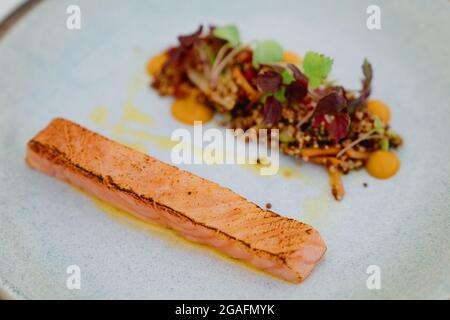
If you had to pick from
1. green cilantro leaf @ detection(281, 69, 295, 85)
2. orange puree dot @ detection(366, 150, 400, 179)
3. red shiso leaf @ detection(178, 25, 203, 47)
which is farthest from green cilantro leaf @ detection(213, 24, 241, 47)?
orange puree dot @ detection(366, 150, 400, 179)

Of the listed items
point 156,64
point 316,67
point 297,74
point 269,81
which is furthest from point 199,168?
point 156,64

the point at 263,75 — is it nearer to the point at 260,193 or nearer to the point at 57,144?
the point at 260,193

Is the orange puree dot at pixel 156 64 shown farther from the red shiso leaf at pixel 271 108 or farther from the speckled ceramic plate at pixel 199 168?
the red shiso leaf at pixel 271 108

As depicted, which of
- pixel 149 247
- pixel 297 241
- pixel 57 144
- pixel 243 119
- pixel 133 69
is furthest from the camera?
pixel 133 69

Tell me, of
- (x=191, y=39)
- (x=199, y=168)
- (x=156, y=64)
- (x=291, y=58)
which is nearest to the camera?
(x=199, y=168)

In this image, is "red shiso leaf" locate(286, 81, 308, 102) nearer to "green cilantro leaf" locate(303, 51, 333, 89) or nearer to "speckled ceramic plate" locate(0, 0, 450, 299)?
"green cilantro leaf" locate(303, 51, 333, 89)

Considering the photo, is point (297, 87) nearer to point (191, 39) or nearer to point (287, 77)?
point (287, 77)

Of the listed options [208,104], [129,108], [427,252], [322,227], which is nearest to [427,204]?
[427,252]
